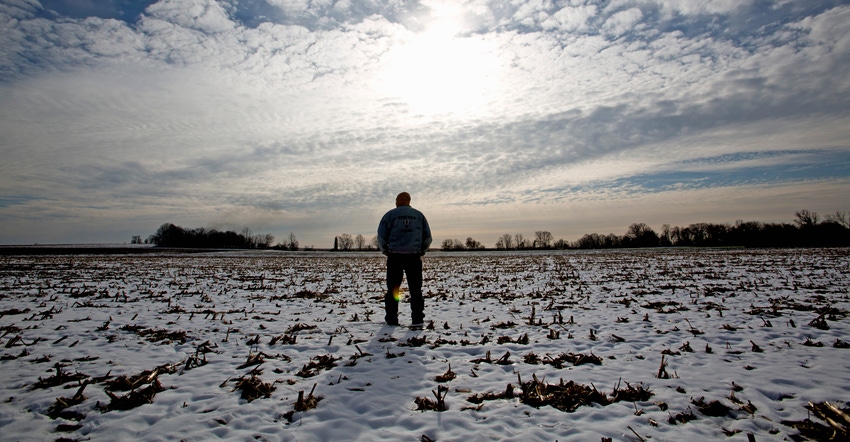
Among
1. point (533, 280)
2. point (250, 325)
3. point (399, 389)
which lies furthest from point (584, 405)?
point (533, 280)

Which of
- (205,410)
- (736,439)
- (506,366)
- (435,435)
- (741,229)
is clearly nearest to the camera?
(736,439)

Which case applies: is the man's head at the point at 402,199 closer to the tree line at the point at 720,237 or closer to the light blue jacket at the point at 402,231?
the light blue jacket at the point at 402,231

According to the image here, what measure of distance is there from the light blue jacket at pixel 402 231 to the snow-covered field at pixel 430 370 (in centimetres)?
180

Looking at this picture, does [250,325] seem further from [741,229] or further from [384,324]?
[741,229]

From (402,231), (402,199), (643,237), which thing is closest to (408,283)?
(402,231)

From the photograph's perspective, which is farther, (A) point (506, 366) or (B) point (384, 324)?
(B) point (384, 324)

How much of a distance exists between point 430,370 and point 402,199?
4.76 meters

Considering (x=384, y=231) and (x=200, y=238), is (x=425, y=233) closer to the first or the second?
(x=384, y=231)

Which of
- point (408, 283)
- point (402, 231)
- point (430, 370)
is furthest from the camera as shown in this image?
point (402, 231)

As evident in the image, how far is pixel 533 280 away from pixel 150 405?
14.4 m

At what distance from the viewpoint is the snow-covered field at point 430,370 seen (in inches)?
142

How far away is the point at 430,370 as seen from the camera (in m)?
5.31

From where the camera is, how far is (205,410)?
3.96 m

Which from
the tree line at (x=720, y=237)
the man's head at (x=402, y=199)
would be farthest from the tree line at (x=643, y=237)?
the man's head at (x=402, y=199)
